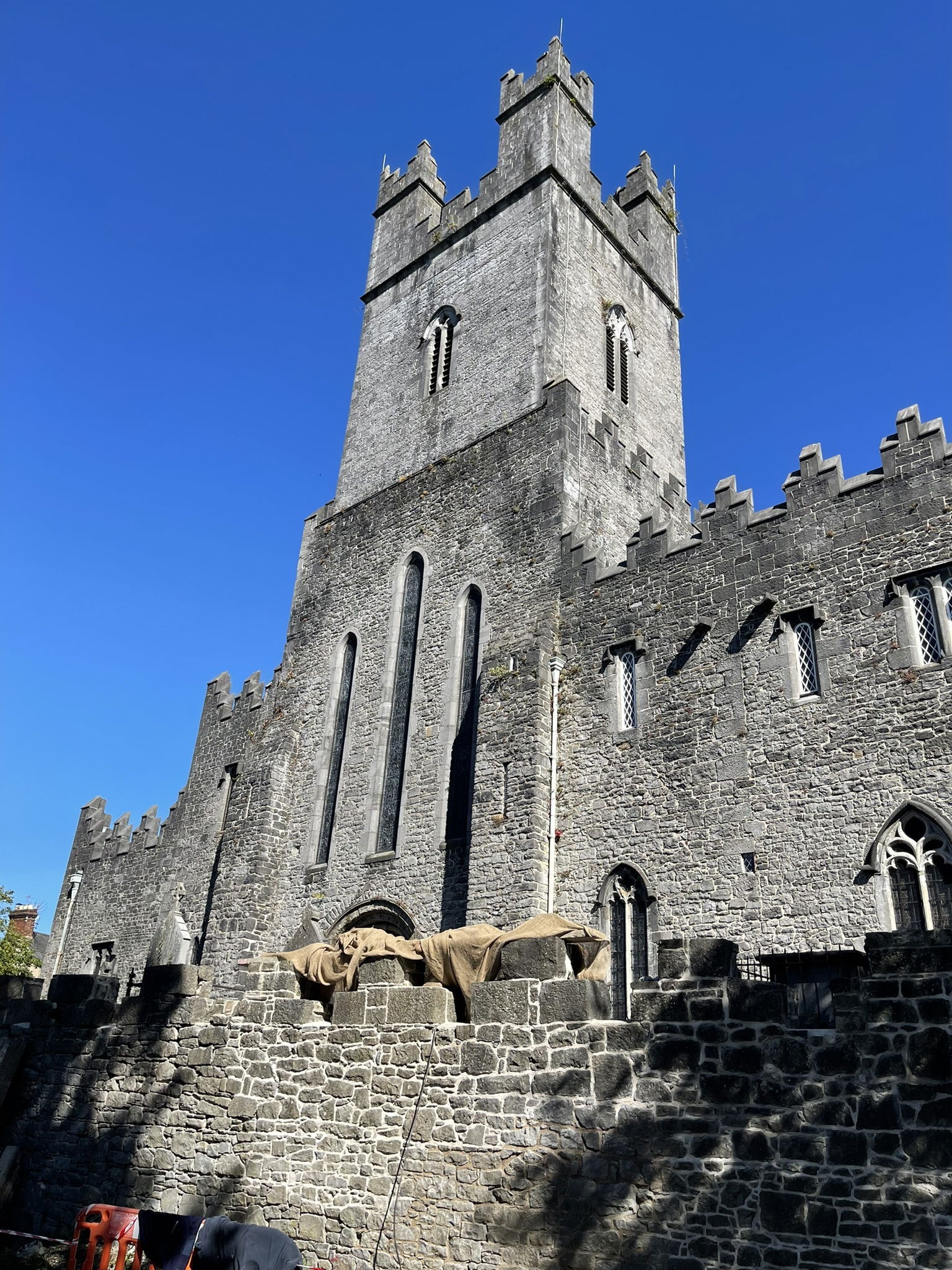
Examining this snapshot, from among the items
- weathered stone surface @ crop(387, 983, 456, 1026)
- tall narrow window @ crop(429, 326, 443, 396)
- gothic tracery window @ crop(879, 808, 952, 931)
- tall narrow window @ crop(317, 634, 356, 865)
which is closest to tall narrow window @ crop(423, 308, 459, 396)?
tall narrow window @ crop(429, 326, 443, 396)

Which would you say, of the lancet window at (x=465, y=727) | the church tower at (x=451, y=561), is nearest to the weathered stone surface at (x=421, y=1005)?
the church tower at (x=451, y=561)

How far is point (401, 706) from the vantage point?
20.6 meters

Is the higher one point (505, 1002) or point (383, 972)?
point (383, 972)

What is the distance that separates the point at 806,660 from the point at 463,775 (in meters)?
6.87

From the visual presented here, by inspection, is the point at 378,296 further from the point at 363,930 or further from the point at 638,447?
the point at 363,930

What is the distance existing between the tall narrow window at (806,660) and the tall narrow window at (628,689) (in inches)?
112

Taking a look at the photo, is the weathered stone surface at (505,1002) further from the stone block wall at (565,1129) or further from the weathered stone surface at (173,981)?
the weathered stone surface at (173,981)

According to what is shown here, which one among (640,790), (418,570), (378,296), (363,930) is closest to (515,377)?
(418,570)

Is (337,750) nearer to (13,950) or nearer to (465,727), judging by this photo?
(465,727)

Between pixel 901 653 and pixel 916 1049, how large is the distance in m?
7.26

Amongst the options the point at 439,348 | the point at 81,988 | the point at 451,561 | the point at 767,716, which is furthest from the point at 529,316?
the point at 81,988

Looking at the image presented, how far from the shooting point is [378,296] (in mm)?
28016

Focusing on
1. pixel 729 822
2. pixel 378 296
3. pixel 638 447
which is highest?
pixel 378 296

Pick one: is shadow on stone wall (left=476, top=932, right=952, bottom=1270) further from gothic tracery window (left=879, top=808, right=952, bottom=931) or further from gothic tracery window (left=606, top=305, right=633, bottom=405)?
gothic tracery window (left=606, top=305, right=633, bottom=405)
